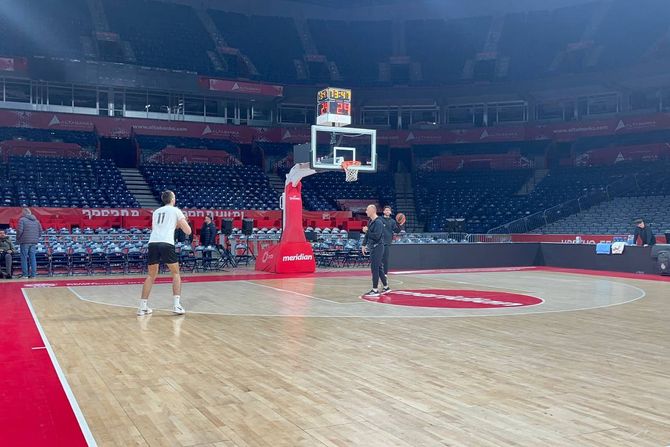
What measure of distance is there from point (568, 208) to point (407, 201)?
958 cm

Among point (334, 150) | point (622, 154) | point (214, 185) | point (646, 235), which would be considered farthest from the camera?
point (622, 154)

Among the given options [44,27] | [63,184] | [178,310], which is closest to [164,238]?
[178,310]

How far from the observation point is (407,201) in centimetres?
3662

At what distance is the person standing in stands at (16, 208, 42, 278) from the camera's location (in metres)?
14.7

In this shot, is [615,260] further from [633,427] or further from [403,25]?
[403,25]

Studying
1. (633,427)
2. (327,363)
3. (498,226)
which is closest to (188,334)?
(327,363)

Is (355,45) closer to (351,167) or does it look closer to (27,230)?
(351,167)

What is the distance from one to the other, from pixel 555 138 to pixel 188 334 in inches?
1300

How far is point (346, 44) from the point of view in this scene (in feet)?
136

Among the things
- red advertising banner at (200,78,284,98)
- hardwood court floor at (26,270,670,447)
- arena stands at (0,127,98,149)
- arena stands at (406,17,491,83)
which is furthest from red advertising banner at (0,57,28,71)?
hardwood court floor at (26,270,670,447)

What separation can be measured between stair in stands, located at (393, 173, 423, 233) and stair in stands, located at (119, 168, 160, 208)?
43.7ft

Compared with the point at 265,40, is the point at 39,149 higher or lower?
lower

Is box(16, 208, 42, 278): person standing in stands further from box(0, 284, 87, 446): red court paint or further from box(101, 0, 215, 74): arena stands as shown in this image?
box(101, 0, 215, 74): arena stands

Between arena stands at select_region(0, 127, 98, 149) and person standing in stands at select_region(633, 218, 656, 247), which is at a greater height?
arena stands at select_region(0, 127, 98, 149)
